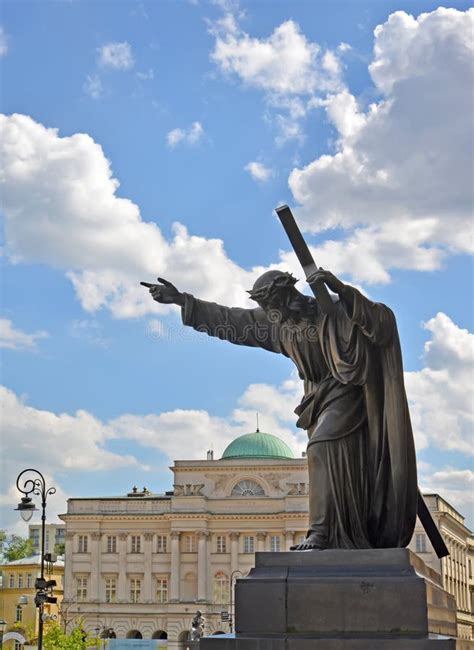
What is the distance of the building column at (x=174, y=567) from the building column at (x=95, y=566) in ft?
22.8

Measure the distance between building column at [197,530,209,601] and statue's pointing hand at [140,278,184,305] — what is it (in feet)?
264

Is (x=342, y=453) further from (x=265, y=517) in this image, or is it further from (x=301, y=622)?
(x=265, y=517)

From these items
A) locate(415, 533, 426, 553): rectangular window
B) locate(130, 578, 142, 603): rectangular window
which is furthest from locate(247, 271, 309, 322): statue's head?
locate(130, 578, 142, 603): rectangular window

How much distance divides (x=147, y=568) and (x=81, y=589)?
6.49 meters

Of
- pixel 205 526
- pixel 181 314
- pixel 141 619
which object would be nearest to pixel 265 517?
pixel 205 526

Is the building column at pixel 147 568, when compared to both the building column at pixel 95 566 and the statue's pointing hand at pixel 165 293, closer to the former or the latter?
the building column at pixel 95 566

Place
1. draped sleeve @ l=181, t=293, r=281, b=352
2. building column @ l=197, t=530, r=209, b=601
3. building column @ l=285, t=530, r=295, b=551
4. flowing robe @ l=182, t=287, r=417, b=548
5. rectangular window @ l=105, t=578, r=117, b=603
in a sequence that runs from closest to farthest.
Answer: flowing robe @ l=182, t=287, r=417, b=548, draped sleeve @ l=181, t=293, r=281, b=352, building column @ l=285, t=530, r=295, b=551, building column @ l=197, t=530, r=209, b=601, rectangular window @ l=105, t=578, r=117, b=603

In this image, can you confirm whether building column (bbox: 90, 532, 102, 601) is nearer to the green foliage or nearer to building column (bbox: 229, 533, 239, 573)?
building column (bbox: 229, 533, 239, 573)

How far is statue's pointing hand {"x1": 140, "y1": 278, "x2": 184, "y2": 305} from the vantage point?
7.82 metres

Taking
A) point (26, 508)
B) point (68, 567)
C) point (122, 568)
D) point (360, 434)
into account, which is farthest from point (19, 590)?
point (360, 434)

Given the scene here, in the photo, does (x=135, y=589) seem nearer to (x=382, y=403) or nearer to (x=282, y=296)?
(x=282, y=296)

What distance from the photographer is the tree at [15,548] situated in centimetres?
10362

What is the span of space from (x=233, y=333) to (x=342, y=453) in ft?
5.14

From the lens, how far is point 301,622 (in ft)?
19.5
